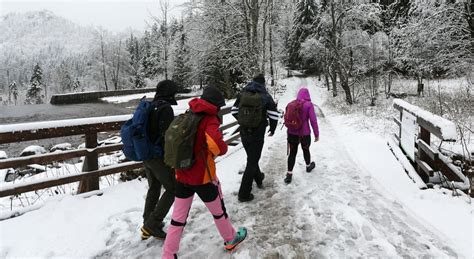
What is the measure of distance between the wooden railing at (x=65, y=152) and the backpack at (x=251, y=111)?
2156 mm

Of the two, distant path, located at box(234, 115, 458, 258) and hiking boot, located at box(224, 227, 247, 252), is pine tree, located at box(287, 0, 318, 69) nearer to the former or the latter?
distant path, located at box(234, 115, 458, 258)

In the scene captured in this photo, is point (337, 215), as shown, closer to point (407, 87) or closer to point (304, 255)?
point (304, 255)

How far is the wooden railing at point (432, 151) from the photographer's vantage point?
4.25 m

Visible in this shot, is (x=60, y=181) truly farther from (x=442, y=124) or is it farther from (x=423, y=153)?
(x=423, y=153)

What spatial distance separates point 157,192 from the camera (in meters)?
3.88

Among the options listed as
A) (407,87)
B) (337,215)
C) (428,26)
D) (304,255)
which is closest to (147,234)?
(304,255)

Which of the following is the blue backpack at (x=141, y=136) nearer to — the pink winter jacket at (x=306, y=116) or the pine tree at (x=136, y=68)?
the pink winter jacket at (x=306, y=116)

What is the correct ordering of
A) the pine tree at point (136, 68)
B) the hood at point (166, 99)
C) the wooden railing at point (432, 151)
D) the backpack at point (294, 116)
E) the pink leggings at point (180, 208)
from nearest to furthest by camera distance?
the pink leggings at point (180, 208) → the hood at point (166, 99) → the wooden railing at point (432, 151) → the backpack at point (294, 116) → the pine tree at point (136, 68)

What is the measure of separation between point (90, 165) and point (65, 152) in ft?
1.49

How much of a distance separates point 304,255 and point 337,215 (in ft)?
3.79

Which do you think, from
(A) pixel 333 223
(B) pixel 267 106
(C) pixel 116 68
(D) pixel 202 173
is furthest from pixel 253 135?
(C) pixel 116 68

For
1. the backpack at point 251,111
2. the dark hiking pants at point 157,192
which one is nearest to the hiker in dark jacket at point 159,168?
the dark hiking pants at point 157,192

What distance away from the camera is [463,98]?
1278 centimetres

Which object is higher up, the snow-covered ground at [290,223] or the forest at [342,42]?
the forest at [342,42]
